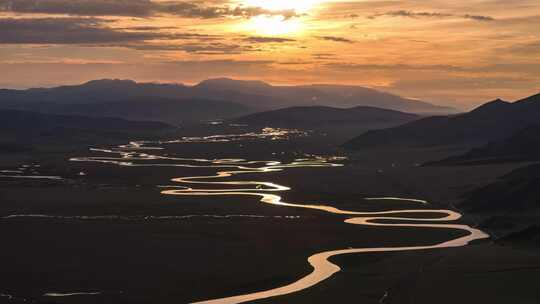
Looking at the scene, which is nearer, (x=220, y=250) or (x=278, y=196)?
(x=220, y=250)

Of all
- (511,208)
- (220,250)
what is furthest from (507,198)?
(220,250)

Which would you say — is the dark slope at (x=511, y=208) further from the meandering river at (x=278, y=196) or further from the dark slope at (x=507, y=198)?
the meandering river at (x=278, y=196)

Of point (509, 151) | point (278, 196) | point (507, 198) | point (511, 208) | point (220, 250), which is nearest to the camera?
point (220, 250)

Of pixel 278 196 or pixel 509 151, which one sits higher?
pixel 278 196

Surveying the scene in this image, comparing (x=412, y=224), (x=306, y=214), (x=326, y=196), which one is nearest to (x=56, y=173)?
(x=326, y=196)

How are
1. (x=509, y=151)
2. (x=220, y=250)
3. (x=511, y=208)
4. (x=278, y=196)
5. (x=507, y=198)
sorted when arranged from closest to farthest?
(x=220, y=250), (x=511, y=208), (x=507, y=198), (x=278, y=196), (x=509, y=151)

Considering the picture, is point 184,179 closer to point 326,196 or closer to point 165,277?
point 326,196

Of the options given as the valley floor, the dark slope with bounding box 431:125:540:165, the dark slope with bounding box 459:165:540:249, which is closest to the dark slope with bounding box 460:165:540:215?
the dark slope with bounding box 459:165:540:249

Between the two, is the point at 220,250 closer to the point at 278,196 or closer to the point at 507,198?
the point at 507,198
